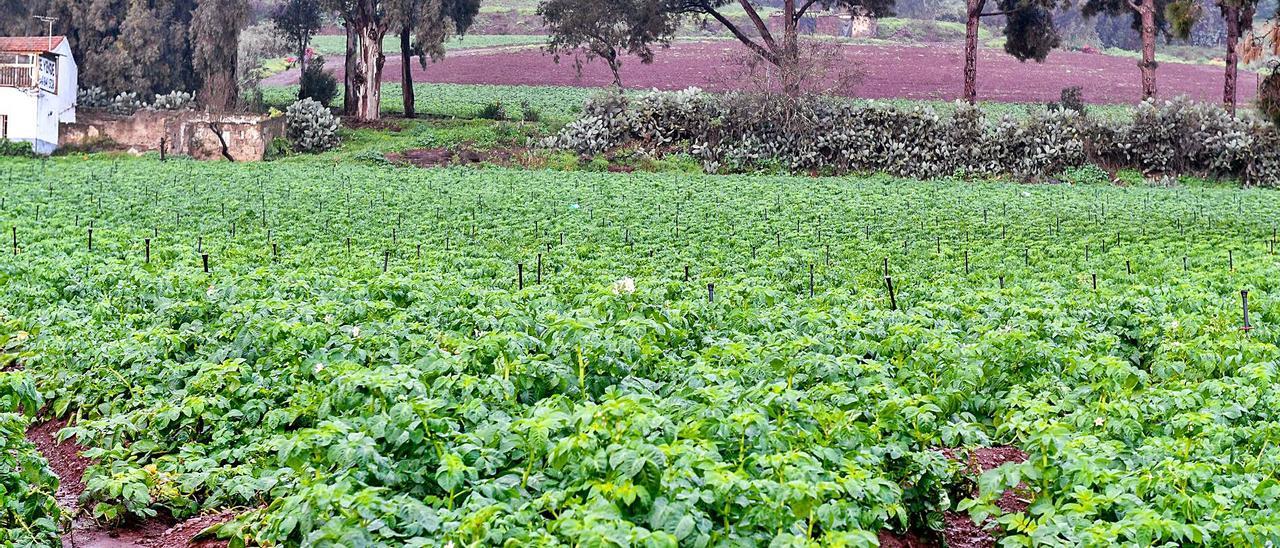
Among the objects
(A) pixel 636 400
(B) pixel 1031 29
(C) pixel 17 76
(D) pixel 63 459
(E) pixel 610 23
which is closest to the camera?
(A) pixel 636 400

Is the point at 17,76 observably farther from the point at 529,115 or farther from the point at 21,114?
the point at 529,115

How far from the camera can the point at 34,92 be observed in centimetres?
4434

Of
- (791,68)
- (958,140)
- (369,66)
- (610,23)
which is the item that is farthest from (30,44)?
(958,140)

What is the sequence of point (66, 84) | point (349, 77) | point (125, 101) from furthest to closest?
point (349, 77), point (125, 101), point (66, 84)

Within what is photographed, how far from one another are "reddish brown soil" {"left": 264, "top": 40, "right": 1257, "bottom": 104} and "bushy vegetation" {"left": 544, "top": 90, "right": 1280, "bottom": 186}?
22.8 metres

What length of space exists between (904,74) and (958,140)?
116 ft

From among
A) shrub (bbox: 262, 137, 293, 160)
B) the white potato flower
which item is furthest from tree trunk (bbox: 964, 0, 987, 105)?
the white potato flower

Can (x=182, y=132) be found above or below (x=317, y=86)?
below

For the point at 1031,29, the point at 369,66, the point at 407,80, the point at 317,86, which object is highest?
the point at 1031,29

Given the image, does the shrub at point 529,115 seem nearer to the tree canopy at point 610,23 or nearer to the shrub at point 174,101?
the tree canopy at point 610,23

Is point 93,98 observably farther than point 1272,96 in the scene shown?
Yes

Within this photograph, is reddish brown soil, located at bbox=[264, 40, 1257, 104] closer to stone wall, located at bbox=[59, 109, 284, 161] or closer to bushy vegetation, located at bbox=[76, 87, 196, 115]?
bushy vegetation, located at bbox=[76, 87, 196, 115]

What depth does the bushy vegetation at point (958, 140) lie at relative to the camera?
4047 centimetres

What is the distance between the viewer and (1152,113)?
41.0 metres
